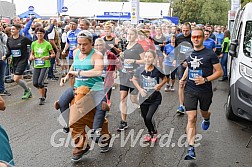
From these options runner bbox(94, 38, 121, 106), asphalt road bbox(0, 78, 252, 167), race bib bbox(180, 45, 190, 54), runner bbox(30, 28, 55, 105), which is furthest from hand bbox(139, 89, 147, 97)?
runner bbox(30, 28, 55, 105)

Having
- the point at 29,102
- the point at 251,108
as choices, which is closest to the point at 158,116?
the point at 251,108

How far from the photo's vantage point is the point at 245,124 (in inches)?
281

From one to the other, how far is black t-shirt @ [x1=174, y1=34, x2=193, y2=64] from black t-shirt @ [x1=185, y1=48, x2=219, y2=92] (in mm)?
2611

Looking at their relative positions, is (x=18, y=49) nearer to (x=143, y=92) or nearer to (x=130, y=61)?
(x=130, y=61)

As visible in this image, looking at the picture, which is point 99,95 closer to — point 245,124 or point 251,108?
point 251,108

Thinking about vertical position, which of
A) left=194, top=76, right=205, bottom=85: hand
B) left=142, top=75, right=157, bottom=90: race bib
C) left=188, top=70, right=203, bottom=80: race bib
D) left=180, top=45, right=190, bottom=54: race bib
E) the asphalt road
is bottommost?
the asphalt road

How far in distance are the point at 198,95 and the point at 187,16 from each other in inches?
2434

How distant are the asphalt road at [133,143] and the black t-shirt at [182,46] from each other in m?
1.17

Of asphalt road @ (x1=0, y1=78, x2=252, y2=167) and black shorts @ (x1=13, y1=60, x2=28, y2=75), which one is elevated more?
black shorts @ (x1=13, y1=60, x2=28, y2=75)

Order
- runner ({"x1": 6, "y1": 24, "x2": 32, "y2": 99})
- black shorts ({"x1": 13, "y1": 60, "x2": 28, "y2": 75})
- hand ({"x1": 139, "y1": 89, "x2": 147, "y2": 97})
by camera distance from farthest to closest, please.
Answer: runner ({"x1": 6, "y1": 24, "x2": 32, "y2": 99})
black shorts ({"x1": 13, "y1": 60, "x2": 28, "y2": 75})
hand ({"x1": 139, "y1": 89, "x2": 147, "y2": 97})

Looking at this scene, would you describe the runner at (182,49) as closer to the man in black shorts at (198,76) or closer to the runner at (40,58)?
the man in black shorts at (198,76)

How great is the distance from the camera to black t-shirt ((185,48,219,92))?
5.12m

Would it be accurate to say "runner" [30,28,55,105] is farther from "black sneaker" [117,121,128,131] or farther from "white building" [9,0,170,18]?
"white building" [9,0,170,18]

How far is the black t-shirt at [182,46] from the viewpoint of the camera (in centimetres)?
795
